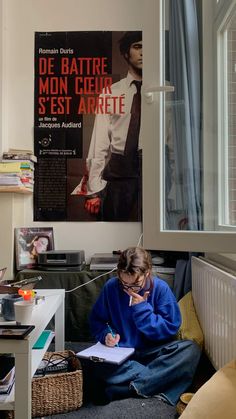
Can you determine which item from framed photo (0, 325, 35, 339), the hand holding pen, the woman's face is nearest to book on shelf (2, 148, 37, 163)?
the woman's face

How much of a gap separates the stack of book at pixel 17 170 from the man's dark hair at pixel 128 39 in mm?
1088

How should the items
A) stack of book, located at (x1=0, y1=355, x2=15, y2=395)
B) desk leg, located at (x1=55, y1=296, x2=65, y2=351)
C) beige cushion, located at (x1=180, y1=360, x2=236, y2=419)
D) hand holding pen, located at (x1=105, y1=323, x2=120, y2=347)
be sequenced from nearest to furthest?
beige cushion, located at (x1=180, y1=360, x2=236, y2=419) → stack of book, located at (x1=0, y1=355, x2=15, y2=395) → hand holding pen, located at (x1=105, y1=323, x2=120, y2=347) → desk leg, located at (x1=55, y1=296, x2=65, y2=351)

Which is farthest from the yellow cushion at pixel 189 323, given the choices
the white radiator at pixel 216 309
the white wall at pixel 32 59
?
the white wall at pixel 32 59

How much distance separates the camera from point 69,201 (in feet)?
10.2

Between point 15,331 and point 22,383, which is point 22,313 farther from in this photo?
point 22,383

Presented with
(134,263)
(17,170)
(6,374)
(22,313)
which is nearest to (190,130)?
(134,263)

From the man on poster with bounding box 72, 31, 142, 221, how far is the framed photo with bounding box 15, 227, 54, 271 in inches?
15.2

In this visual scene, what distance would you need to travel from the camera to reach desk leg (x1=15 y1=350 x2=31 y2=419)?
1243 millimetres

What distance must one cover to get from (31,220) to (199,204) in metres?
1.75

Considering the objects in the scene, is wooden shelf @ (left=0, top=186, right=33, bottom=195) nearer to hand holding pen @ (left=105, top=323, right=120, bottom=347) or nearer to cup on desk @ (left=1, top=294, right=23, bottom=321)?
hand holding pen @ (left=105, top=323, right=120, bottom=347)

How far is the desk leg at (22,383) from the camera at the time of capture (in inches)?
48.9

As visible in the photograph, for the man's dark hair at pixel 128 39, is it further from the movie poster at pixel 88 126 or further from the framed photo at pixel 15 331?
the framed photo at pixel 15 331

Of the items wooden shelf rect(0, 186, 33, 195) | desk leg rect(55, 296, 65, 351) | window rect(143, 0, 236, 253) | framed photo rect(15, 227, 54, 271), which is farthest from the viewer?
framed photo rect(15, 227, 54, 271)

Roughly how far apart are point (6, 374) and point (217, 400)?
0.78 m
